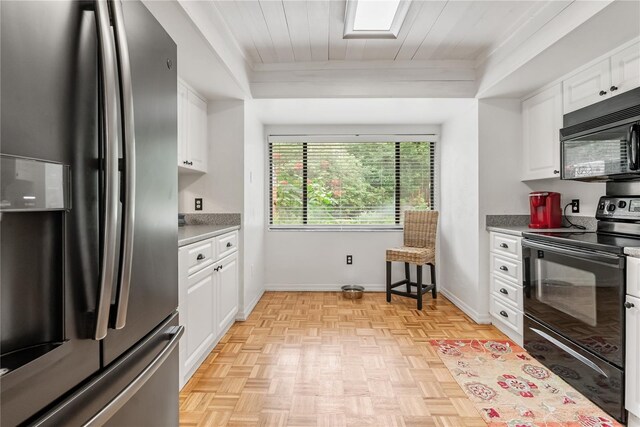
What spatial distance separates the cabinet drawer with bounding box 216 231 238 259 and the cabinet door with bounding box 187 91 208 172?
0.66 metres

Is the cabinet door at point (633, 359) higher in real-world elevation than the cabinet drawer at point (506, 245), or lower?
lower

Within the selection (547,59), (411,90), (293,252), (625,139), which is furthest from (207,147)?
(625,139)

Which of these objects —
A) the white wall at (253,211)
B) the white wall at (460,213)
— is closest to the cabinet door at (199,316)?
the white wall at (253,211)

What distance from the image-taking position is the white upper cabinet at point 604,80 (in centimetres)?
195

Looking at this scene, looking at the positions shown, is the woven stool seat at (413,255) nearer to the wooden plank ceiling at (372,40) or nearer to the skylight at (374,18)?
the wooden plank ceiling at (372,40)

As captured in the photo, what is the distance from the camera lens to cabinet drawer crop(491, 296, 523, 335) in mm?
2506

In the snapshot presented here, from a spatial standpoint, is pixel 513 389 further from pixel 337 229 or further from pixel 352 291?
pixel 337 229

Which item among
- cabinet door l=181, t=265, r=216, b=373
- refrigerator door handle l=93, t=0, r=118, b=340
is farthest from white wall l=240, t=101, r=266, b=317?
refrigerator door handle l=93, t=0, r=118, b=340

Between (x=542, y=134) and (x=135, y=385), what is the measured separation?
3.15 meters

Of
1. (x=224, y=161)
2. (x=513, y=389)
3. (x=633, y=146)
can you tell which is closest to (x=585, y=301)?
(x=513, y=389)

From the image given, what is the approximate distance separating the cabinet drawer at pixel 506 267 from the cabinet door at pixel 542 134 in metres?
0.73

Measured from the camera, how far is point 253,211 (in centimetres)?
353

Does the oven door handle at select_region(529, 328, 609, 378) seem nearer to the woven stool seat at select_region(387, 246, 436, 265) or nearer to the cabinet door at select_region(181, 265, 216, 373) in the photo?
the woven stool seat at select_region(387, 246, 436, 265)

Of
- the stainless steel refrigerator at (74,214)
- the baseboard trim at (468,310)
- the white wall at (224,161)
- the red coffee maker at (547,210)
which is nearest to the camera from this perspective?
the stainless steel refrigerator at (74,214)
